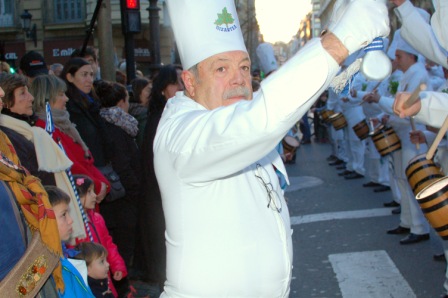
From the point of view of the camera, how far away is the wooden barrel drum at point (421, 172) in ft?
16.2

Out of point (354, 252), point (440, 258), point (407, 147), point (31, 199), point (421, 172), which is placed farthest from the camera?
point (407, 147)

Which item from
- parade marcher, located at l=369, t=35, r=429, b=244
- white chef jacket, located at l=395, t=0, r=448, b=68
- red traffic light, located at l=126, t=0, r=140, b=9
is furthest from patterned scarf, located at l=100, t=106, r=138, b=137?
red traffic light, located at l=126, t=0, r=140, b=9

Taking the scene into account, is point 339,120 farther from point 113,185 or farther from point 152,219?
point 152,219

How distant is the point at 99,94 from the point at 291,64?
5.25m

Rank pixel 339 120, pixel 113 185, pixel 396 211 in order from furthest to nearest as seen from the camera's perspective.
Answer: pixel 339 120 → pixel 396 211 → pixel 113 185

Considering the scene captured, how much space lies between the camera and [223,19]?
2.93 m

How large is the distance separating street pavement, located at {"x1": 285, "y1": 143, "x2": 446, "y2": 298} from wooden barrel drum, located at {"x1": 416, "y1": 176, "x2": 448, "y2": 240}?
200cm

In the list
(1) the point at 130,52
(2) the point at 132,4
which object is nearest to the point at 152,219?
(1) the point at 130,52

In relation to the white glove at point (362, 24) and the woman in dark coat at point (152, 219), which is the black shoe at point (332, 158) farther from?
the white glove at point (362, 24)

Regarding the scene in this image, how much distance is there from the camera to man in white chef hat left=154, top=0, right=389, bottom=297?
2.08 meters

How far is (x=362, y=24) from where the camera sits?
2.06 metres

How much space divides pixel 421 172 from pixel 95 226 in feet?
7.66

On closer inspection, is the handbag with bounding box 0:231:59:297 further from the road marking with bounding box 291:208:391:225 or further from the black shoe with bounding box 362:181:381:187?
the black shoe with bounding box 362:181:381:187

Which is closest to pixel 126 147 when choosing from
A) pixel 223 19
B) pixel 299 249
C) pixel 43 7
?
pixel 299 249
